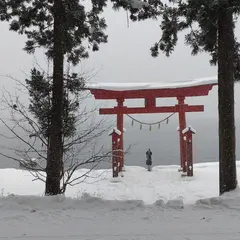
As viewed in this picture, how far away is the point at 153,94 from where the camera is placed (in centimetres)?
1608

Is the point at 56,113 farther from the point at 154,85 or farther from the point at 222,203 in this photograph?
the point at 154,85

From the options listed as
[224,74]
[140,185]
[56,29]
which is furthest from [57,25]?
[140,185]

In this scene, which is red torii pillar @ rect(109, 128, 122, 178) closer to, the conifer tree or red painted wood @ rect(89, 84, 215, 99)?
red painted wood @ rect(89, 84, 215, 99)

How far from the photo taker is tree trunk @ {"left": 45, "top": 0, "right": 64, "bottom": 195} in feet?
23.3

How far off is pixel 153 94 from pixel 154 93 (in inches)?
2.6

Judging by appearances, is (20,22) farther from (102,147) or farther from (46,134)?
(102,147)

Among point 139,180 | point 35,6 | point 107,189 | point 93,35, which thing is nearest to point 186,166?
point 139,180

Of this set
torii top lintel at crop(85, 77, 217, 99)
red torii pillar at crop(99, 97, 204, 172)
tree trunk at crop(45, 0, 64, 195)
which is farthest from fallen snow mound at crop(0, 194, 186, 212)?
red torii pillar at crop(99, 97, 204, 172)

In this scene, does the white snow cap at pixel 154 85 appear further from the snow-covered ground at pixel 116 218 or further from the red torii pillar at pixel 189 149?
the snow-covered ground at pixel 116 218

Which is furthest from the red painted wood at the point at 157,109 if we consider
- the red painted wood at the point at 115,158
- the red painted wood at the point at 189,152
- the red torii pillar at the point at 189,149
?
the red painted wood at the point at 189,152

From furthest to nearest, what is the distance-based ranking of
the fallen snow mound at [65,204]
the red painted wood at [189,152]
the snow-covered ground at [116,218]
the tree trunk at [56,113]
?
the red painted wood at [189,152]
the tree trunk at [56,113]
the fallen snow mound at [65,204]
the snow-covered ground at [116,218]

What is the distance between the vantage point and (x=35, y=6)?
738 centimetres

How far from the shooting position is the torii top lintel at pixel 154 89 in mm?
15492

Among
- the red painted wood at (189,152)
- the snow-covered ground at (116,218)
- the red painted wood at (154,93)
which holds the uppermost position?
the red painted wood at (154,93)
